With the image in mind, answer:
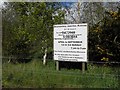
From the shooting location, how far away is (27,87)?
589 cm

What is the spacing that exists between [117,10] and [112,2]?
19 centimetres

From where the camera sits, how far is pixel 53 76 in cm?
588

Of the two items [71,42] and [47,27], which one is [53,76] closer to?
[71,42]

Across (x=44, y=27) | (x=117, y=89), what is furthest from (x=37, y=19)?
(x=117, y=89)

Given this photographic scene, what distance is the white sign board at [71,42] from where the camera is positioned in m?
5.74

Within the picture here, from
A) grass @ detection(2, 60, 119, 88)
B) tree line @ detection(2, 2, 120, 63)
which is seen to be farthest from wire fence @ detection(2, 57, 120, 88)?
tree line @ detection(2, 2, 120, 63)

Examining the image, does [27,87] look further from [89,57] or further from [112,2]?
[112,2]

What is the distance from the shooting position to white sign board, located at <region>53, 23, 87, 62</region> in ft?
18.8

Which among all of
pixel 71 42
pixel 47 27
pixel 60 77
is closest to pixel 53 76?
pixel 60 77

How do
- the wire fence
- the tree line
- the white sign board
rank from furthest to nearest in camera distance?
the tree line < the white sign board < the wire fence

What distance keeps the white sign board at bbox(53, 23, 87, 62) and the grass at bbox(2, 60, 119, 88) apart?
269 mm

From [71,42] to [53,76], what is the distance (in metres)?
0.78

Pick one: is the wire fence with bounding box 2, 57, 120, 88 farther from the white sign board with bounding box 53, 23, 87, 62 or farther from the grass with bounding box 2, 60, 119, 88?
the white sign board with bounding box 53, 23, 87, 62

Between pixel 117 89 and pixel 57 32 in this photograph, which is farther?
pixel 57 32
